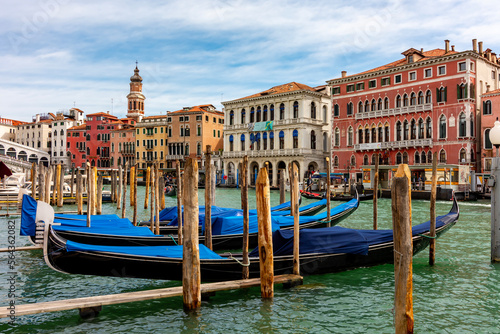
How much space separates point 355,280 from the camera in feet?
21.8

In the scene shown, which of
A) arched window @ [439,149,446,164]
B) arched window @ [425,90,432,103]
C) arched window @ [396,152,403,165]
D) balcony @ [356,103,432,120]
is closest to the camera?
arched window @ [439,149,446,164]

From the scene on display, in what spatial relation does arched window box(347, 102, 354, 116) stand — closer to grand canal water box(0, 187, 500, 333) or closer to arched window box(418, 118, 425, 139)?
arched window box(418, 118, 425, 139)

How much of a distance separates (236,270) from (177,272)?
0.77 meters

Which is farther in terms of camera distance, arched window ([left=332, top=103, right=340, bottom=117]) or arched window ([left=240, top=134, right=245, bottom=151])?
arched window ([left=240, top=134, right=245, bottom=151])

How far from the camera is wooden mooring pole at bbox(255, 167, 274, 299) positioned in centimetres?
545

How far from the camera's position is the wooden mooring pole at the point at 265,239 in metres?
5.45

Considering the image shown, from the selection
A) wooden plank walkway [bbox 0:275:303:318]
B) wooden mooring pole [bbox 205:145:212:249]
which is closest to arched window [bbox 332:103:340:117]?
wooden mooring pole [bbox 205:145:212:249]

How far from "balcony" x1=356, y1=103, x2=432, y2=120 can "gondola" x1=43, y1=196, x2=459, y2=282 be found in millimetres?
20671

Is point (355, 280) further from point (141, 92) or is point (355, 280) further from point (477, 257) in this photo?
point (141, 92)

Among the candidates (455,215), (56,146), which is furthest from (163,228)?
(56,146)

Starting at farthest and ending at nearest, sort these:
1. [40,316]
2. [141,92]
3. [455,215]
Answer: [141,92]
[455,215]
[40,316]

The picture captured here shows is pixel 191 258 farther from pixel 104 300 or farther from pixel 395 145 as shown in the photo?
pixel 395 145

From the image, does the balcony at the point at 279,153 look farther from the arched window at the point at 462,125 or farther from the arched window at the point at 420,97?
the arched window at the point at 462,125

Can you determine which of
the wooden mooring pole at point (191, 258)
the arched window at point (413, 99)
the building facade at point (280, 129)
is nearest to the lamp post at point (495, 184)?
the wooden mooring pole at point (191, 258)
